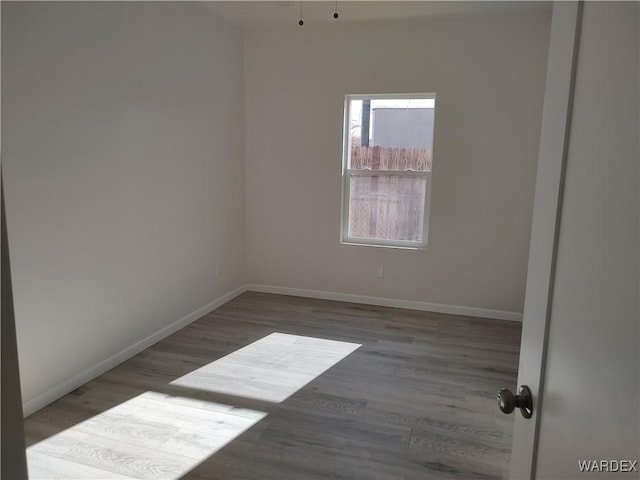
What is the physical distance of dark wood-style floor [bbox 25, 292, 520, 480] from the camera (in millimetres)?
2266

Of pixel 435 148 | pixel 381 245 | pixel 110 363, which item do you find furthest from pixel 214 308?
pixel 435 148

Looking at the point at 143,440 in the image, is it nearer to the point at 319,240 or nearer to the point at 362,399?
the point at 362,399

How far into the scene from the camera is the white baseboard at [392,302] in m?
4.41

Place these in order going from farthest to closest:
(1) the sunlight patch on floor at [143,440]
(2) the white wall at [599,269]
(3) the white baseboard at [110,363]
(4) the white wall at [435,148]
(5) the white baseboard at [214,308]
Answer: (4) the white wall at [435,148], (5) the white baseboard at [214,308], (3) the white baseboard at [110,363], (1) the sunlight patch on floor at [143,440], (2) the white wall at [599,269]

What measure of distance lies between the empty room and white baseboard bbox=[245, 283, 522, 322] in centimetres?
2

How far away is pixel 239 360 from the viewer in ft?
11.2

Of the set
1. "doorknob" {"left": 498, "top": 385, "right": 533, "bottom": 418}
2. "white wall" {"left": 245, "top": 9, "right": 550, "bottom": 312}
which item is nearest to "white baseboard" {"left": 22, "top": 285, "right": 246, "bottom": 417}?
"white wall" {"left": 245, "top": 9, "right": 550, "bottom": 312}

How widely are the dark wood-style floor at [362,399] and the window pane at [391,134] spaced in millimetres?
1569

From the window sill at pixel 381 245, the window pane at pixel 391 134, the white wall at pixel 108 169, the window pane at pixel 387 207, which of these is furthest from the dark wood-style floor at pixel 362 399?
the window pane at pixel 391 134

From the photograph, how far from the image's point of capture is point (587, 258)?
733mm

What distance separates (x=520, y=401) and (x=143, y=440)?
211 cm

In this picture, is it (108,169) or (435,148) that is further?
(435,148)

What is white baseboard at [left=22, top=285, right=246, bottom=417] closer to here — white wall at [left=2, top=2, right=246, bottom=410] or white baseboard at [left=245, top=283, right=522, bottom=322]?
white wall at [left=2, top=2, right=246, bottom=410]

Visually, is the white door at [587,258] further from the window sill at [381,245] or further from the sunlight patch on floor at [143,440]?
the window sill at [381,245]
